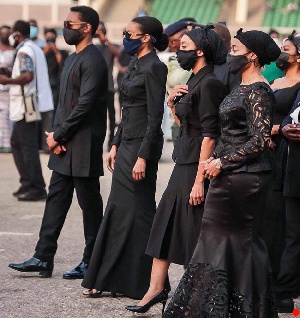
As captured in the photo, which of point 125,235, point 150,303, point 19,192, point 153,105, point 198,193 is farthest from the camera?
point 19,192

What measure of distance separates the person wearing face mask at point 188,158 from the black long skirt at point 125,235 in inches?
17.3

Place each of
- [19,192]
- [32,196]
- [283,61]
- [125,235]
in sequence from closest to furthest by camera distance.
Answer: [125,235] → [283,61] → [32,196] → [19,192]

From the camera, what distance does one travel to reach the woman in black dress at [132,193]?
698 centimetres

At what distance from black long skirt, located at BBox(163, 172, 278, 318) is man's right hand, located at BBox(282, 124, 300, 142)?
947mm

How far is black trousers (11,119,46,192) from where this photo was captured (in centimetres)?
1139

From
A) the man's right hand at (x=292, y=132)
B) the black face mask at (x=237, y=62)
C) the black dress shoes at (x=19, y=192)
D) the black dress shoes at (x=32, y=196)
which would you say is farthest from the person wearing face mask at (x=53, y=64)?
the black face mask at (x=237, y=62)

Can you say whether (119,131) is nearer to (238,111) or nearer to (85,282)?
(85,282)

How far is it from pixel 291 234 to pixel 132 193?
3.46 ft

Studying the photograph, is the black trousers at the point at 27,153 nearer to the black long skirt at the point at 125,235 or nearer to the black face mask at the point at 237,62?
the black long skirt at the point at 125,235

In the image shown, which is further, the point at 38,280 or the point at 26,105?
the point at 26,105

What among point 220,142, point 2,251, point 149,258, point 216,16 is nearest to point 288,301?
point 149,258

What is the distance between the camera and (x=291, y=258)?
281 inches

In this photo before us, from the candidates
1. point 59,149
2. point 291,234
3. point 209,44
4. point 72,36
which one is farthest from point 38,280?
point 209,44

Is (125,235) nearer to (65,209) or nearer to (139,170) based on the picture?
(139,170)
